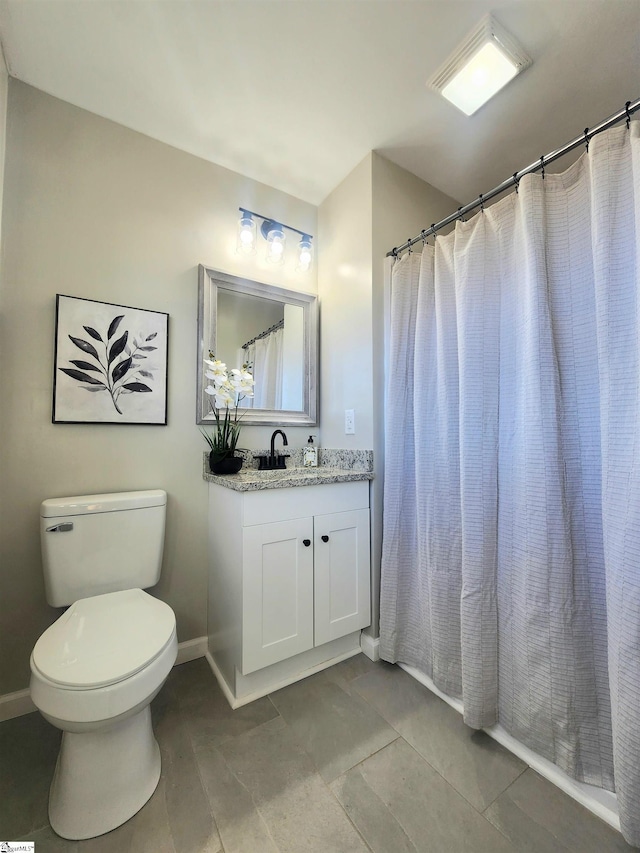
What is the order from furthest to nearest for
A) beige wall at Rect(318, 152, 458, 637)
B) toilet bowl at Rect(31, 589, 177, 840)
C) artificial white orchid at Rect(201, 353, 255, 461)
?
beige wall at Rect(318, 152, 458, 637), artificial white orchid at Rect(201, 353, 255, 461), toilet bowl at Rect(31, 589, 177, 840)

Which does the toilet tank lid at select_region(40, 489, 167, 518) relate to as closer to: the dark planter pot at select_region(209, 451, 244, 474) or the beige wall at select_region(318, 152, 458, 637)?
the dark planter pot at select_region(209, 451, 244, 474)

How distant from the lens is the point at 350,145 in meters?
1.67

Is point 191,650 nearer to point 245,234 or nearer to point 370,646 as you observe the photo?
point 370,646

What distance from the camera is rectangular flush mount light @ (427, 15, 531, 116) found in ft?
3.93

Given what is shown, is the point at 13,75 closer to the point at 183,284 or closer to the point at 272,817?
the point at 183,284

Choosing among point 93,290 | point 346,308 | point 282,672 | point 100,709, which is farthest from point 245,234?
point 282,672

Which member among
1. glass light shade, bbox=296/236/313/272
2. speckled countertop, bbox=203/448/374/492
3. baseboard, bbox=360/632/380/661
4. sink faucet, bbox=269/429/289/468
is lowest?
baseboard, bbox=360/632/380/661

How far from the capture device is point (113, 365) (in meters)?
1.46

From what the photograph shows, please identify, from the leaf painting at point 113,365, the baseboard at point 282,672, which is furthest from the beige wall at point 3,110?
the baseboard at point 282,672

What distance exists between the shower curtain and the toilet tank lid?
1145 mm

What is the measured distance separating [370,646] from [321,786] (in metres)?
0.62

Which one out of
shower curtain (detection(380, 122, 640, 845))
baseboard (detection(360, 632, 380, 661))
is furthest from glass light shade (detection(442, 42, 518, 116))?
baseboard (detection(360, 632, 380, 661))

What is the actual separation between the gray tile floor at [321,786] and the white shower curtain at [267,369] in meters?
1.36

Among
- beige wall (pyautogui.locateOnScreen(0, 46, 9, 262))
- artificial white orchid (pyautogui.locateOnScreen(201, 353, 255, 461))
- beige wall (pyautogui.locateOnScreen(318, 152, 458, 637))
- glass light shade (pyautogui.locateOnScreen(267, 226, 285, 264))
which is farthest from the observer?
glass light shade (pyautogui.locateOnScreen(267, 226, 285, 264))
